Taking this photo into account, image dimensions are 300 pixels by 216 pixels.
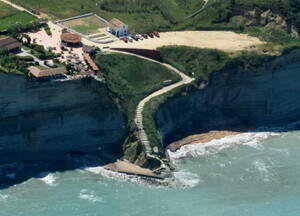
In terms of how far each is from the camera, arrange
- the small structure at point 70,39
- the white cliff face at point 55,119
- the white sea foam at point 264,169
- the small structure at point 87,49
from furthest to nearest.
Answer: the small structure at point 70,39 < the small structure at point 87,49 < the white sea foam at point 264,169 < the white cliff face at point 55,119

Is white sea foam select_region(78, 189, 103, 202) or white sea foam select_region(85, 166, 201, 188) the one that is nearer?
white sea foam select_region(78, 189, 103, 202)

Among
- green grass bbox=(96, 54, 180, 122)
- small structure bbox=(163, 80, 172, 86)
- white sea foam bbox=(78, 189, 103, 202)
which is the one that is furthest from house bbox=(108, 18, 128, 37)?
white sea foam bbox=(78, 189, 103, 202)

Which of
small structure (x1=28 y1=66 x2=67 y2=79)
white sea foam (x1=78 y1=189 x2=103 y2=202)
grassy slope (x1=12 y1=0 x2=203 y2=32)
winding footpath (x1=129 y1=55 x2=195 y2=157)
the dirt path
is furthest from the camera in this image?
grassy slope (x1=12 y1=0 x2=203 y2=32)

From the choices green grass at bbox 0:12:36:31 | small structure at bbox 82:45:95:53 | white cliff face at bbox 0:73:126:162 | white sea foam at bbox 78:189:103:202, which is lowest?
white sea foam at bbox 78:189:103:202

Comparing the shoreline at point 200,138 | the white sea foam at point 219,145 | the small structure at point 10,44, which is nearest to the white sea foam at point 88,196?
the white sea foam at point 219,145

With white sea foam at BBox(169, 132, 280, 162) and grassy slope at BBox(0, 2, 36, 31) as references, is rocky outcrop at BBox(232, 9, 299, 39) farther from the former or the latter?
grassy slope at BBox(0, 2, 36, 31)

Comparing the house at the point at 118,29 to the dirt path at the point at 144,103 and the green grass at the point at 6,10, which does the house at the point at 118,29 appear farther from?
the green grass at the point at 6,10

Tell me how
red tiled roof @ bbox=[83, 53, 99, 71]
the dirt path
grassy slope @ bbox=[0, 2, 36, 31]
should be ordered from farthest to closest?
grassy slope @ bbox=[0, 2, 36, 31]
red tiled roof @ bbox=[83, 53, 99, 71]
the dirt path
